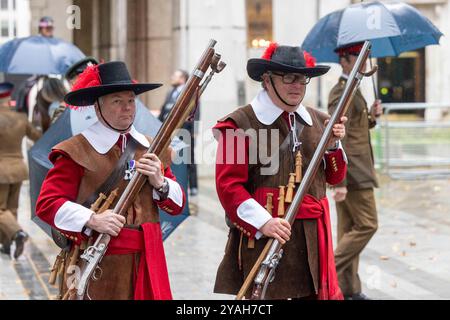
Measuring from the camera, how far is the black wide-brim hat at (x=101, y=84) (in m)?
5.20

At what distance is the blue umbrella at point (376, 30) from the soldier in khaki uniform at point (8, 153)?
3.28m

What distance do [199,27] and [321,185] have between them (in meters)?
11.6

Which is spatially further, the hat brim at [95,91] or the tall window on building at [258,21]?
the tall window on building at [258,21]

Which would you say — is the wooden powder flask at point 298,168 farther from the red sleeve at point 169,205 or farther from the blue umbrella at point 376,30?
the blue umbrella at point 376,30

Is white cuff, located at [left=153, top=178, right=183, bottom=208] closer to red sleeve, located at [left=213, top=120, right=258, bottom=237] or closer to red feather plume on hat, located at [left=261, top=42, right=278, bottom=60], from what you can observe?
red sleeve, located at [left=213, top=120, right=258, bottom=237]

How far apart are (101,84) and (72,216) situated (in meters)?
0.69

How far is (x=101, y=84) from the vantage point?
5309mm

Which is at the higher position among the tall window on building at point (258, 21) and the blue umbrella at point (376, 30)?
the tall window on building at point (258, 21)

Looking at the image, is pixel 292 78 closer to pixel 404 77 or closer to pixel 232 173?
pixel 232 173

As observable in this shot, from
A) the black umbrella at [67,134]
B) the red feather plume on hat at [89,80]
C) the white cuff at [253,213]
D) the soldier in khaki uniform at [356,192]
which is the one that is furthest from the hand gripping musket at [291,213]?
the soldier in khaki uniform at [356,192]

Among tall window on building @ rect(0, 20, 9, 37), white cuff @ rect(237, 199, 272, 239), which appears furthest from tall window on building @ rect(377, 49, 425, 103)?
white cuff @ rect(237, 199, 272, 239)

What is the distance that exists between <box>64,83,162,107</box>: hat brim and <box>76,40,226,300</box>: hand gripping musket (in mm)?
280

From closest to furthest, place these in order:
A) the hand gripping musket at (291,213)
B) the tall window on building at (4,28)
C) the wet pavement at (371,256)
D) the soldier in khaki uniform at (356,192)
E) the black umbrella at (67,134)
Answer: the hand gripping musket at (291,213) < the black umbrella at (67,134) < the soldier in khaki uniform at (356,192) < the wet pavement at (371,256) < the tall window on building at (4,28)

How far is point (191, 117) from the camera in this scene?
5363 mm
